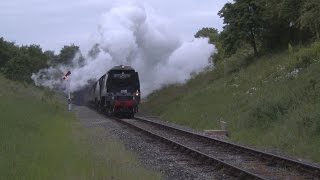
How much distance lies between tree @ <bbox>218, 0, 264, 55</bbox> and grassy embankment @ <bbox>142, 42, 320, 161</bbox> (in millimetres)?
1999

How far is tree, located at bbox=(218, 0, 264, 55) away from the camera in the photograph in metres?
42.0

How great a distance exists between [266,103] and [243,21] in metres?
19.3

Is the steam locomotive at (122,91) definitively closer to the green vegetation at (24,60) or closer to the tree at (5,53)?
the green vegetation at (24,60)

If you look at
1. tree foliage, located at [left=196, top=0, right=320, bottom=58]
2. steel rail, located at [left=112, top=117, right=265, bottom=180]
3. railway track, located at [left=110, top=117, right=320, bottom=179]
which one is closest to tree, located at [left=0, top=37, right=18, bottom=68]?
tree foliage, located at [left=196, top=0, right=320, bottom=58]

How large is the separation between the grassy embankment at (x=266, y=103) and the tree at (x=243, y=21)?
200cm

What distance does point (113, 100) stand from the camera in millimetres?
41094

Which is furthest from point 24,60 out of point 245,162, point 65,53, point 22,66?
point 245,162

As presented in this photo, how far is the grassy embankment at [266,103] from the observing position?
60.9 feet

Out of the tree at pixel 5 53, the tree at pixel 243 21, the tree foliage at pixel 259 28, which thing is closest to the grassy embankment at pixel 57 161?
the tree foliage at pixel 259 28

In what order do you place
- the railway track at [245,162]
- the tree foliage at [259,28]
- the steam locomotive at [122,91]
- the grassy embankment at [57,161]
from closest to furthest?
the grassy embankment at [57,161]
the railway track at [245,162]
the tree foliage at [259,28]
the steam locomotive at [122,91]

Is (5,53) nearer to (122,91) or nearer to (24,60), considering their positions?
(24,60)

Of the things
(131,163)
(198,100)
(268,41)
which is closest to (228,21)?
(268,41)

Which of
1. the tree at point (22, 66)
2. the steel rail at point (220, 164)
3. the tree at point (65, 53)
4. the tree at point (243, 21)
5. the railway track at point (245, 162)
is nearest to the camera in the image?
the steel rail at point (220, 164)

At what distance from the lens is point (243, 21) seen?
4209 centimetres
